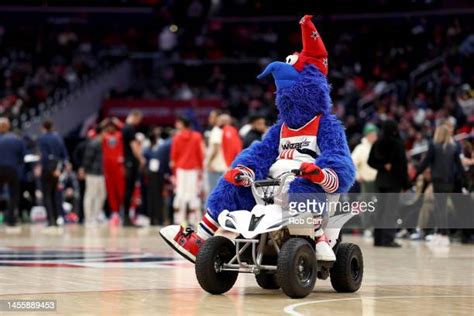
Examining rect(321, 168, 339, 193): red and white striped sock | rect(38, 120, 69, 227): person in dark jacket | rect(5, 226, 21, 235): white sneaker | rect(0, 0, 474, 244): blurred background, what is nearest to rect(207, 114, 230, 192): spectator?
rect(38, 120, 69, 227): person in dark jacket

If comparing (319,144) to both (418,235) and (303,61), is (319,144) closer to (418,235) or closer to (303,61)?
(303,61)

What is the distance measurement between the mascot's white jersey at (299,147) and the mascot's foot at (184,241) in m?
0.89

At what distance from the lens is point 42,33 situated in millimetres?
37844

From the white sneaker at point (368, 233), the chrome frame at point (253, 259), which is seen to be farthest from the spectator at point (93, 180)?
the chrome frame at point (253, 259)

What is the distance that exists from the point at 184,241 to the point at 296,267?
4.22ft

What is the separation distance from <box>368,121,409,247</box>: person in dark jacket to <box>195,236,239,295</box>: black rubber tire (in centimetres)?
702

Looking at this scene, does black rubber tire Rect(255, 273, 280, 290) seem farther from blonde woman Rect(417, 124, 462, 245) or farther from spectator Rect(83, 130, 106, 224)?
spectator Rect(83, 130, 106, 224)

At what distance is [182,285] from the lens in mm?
9773

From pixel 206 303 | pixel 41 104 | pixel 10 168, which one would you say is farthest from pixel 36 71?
pixel 206 303

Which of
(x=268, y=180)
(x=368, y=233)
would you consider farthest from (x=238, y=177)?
(x=368, y=233)

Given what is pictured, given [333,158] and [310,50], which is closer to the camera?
[333,158]

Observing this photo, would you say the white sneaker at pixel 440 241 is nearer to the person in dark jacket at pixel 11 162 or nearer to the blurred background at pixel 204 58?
the person in dark jacket at pixel 11 162

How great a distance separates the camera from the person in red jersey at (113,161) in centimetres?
2214

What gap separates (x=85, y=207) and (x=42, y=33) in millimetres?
16925
